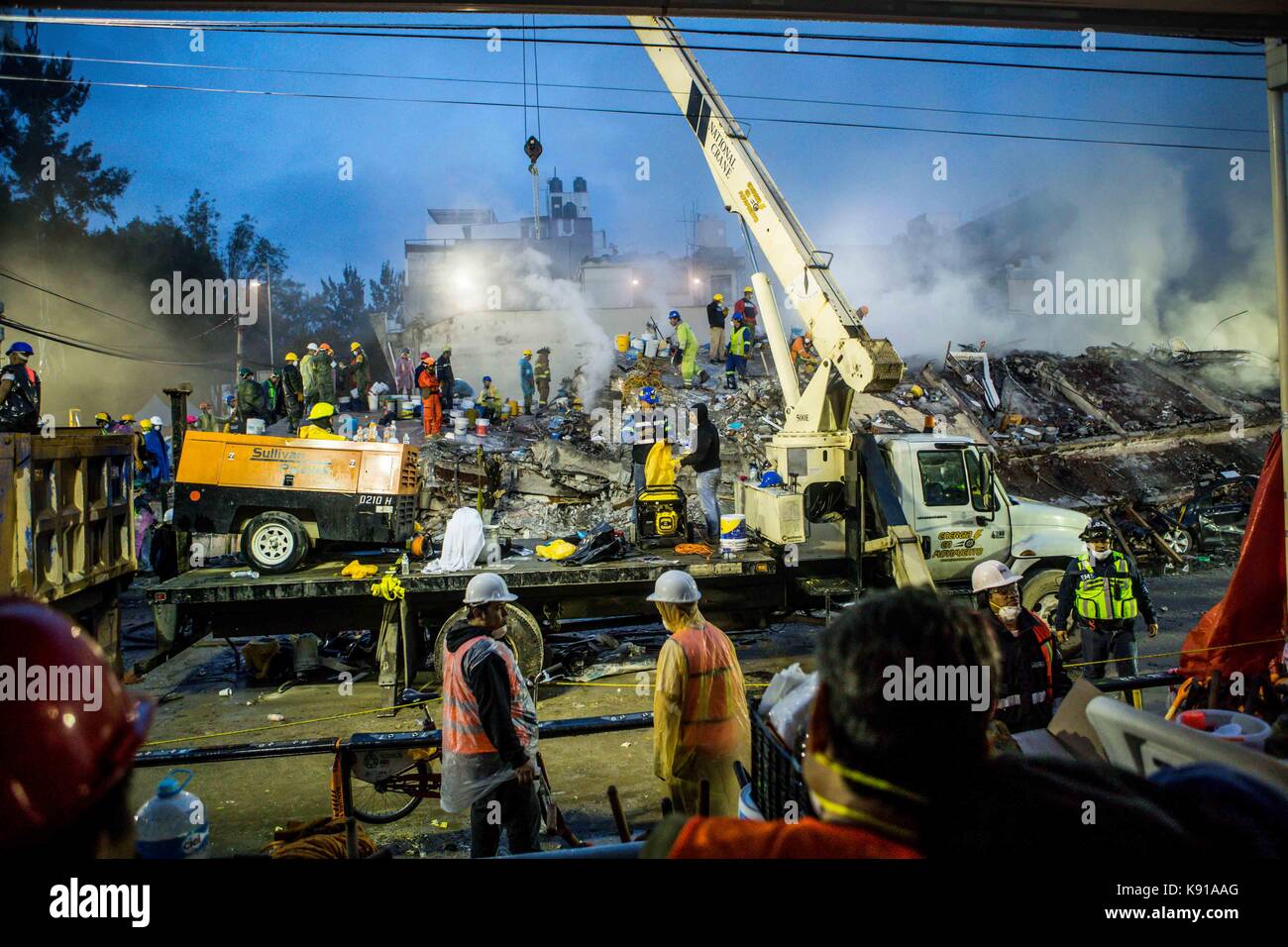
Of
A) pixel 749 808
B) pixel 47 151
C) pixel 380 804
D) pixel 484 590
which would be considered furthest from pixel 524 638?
pixel 47 151

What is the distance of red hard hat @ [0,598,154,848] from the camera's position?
1.33m

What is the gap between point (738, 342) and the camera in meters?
20.8

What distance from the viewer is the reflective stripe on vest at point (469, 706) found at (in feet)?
12.3

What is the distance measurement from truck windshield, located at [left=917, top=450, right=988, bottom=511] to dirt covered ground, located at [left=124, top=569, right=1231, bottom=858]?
8.72ft

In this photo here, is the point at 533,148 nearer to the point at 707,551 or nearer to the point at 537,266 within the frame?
the point at 707,551

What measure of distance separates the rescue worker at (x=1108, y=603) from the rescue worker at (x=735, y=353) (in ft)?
49.3

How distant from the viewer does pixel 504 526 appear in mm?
15305

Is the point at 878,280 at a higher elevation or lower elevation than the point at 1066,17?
higher
